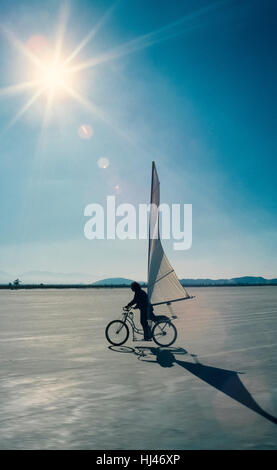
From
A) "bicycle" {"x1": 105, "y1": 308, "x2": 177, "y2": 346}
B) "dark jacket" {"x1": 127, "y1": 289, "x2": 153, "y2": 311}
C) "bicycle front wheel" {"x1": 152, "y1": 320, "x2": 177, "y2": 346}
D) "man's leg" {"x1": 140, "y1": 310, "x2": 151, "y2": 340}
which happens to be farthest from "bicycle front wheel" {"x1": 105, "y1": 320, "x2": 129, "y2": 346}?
"bicycle front wheel" {"x1": 152, "y1": 320, "x2": 177, "y2": 346}

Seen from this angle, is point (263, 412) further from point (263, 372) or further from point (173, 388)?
point (263, 372)

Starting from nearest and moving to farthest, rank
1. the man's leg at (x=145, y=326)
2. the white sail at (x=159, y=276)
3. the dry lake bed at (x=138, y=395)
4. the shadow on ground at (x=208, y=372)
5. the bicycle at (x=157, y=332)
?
1. the dry lake bed at (x=138, y=395)
2. the shadow on ground at (x=208, y=372)
3. the man's leg at (x=145, y=326)
4. the bicycle at (x=157, y=332)
5. the white sail at (x=159, y=276)

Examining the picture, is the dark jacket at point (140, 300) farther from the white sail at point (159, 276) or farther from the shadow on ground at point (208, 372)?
the shadow on ground at point (208, 372)

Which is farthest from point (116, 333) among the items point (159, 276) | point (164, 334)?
point (159, 276)

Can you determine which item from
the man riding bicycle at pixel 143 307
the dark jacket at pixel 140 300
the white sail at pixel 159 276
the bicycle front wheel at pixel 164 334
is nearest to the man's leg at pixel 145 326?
the man riding bicycle at pixel 143 307

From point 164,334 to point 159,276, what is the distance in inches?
82.8

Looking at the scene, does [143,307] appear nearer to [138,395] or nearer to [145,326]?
[145,326]

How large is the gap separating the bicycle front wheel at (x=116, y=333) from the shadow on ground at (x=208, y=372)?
1.38ft

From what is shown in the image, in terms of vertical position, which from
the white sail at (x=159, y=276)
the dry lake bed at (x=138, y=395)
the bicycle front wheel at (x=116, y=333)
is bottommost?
the dry lake bed at (x=138, y=395)

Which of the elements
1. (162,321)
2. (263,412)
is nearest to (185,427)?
(263,412)

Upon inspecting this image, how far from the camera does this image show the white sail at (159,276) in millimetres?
16144

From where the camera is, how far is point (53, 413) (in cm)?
751

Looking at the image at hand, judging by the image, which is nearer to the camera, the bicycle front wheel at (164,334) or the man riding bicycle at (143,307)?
the man riding bicycle at (143,307)

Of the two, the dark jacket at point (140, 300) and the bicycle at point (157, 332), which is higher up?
the dark jacket at point (140, 300)
